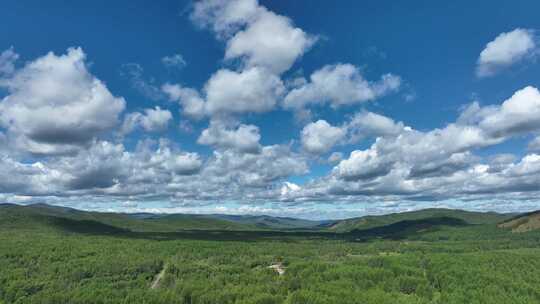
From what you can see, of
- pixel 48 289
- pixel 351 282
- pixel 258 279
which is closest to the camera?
pixel 48 289

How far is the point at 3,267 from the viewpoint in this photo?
586 feet

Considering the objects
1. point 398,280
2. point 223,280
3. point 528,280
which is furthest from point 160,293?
point 528,280

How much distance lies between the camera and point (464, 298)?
128 metres

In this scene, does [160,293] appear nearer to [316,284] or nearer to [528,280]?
[316,284]

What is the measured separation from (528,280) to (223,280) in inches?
5328

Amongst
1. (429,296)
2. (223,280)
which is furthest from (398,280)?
(223,280)

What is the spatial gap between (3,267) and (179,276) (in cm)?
8972

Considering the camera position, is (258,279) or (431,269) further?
(431,269)

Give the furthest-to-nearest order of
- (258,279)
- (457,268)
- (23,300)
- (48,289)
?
1. (457,268)
2. (258,279)
3. (48,289)
4. (23,300)

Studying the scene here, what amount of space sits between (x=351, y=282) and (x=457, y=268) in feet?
197

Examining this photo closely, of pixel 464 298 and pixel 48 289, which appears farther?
pixel 48 289

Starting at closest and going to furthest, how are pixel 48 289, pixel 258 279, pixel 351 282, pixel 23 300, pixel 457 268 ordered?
pixel 23 300 → pixel 48 289 → pixel 351 282 → pixel 258 279 → pixel 457 268

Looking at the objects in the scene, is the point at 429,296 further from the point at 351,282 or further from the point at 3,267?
the point at 3,267

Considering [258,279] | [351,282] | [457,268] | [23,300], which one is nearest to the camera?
[23,300]
